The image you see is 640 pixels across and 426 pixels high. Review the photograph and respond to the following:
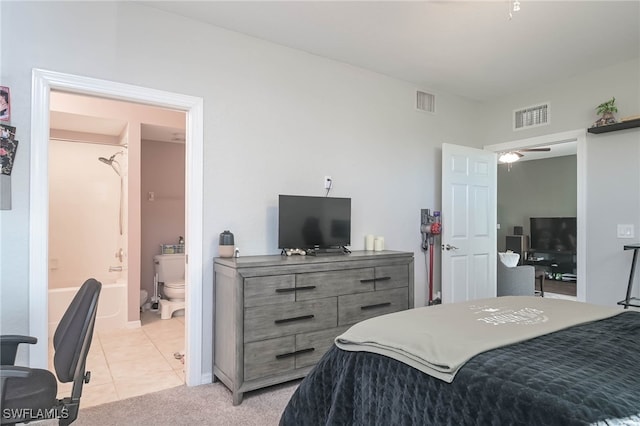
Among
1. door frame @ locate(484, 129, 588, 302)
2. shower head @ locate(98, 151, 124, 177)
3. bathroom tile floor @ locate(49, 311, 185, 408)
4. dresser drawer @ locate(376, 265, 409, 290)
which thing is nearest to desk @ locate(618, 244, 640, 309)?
door frame @ locate(484, 129, 588, 302)

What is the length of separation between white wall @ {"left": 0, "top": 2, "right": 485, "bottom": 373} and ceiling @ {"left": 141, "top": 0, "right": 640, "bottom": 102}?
8.1 inches

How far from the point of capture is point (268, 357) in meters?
2.64

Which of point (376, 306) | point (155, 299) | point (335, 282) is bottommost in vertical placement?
point (155, 299)

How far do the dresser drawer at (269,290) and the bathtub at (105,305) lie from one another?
8.70 feet

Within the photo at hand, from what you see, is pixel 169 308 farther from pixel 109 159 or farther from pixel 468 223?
pixel 468 223

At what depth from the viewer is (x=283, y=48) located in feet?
10.8

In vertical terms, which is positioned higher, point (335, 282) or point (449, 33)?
point (449, 33)

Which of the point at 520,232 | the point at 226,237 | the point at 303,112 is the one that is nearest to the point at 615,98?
the point at 303,112

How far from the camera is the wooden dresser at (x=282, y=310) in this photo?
8.38ft

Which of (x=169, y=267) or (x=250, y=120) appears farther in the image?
(x=169, y=267)

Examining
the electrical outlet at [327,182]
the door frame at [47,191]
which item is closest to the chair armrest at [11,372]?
the door frame at [47,191]

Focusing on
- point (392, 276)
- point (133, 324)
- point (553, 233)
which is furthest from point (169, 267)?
point (553, 233)

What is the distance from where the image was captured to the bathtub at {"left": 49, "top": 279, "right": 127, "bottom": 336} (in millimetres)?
4203

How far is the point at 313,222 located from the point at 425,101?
217cm
